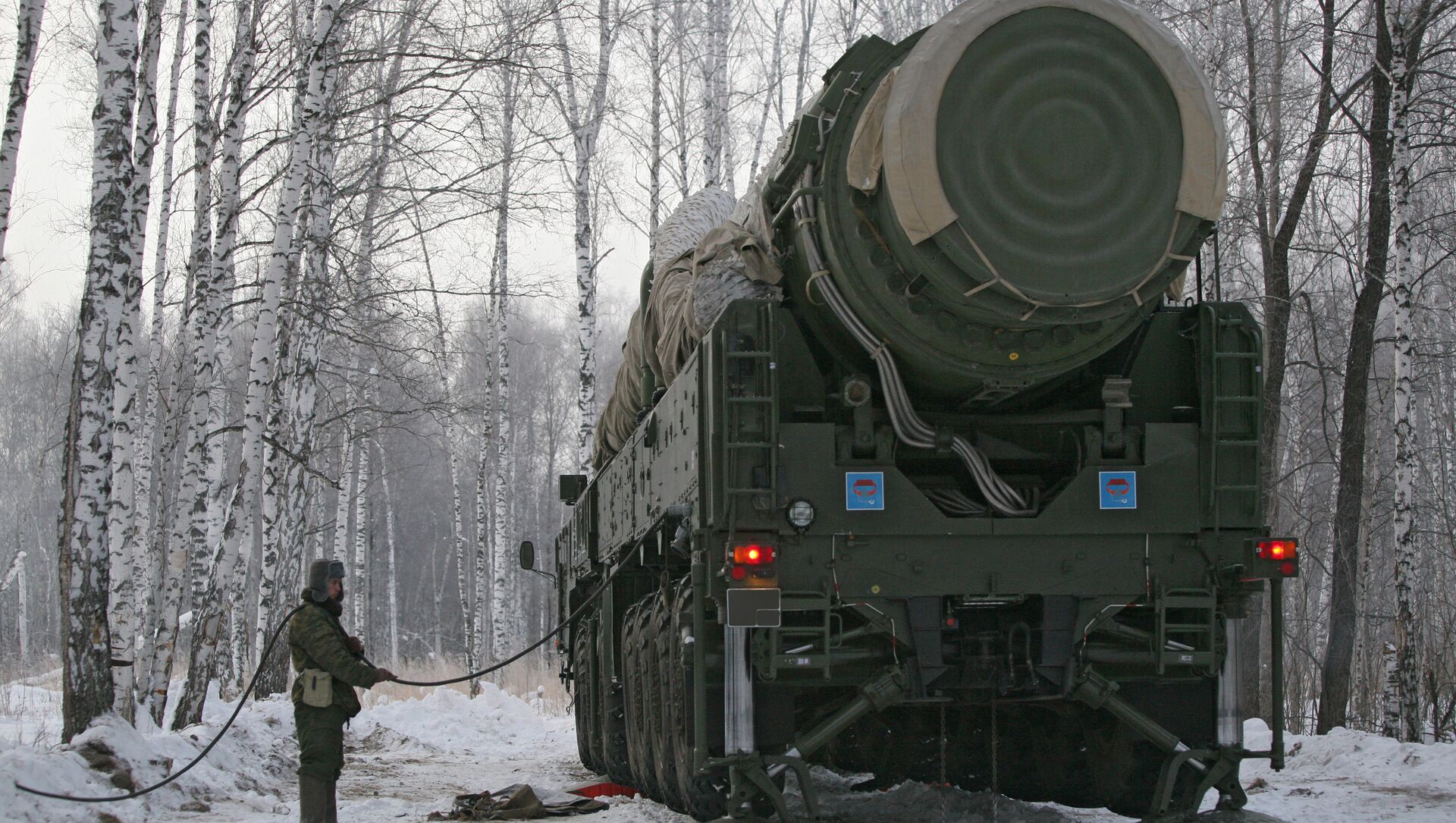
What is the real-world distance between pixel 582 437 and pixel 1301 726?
9.37 meters

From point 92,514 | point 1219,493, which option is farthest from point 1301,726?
point 92,514

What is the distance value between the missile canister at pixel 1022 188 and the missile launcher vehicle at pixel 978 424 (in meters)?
0.01

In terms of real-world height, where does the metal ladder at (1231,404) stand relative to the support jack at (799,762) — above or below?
above

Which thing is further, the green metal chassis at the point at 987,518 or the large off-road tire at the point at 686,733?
the large off-road tire at the point at 686,733

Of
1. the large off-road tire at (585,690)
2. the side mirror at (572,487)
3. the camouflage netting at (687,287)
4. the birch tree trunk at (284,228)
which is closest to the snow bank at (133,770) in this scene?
the large off-road tire at (585,690)

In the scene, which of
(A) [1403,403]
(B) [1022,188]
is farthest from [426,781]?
(A) [1403,403]

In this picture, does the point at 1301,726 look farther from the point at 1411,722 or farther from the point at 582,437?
the point at 582,437

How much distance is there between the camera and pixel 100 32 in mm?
8812

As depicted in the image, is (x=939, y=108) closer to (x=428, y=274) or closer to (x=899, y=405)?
(x=899, y=405)

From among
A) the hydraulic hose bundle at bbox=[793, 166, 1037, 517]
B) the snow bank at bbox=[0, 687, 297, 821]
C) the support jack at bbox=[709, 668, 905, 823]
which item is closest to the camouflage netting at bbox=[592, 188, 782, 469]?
the hydraulic hose bundle at bbox=[793, 166, 1037, 517]

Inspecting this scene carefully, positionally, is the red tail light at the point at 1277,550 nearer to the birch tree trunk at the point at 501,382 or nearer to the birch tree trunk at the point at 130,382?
the birch tree trunk at the point at 130,382

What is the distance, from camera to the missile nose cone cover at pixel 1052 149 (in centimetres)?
573

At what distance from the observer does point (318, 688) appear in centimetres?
731

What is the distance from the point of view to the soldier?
7305 mm
